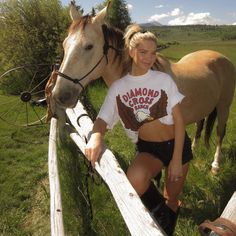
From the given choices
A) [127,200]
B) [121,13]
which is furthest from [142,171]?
[121,13]

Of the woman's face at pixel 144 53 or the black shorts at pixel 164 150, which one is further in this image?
the black shorts at pixel 164 150

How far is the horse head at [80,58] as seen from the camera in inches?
119

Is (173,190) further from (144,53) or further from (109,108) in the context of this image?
(144,53)

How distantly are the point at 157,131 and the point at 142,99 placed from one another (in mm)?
333

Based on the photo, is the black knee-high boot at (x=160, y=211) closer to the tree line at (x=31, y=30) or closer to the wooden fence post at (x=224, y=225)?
the wooden fence post at (x=224, y=225)

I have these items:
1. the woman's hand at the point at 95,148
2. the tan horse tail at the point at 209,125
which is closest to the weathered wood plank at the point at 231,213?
the woman's hand at the point at 95,148

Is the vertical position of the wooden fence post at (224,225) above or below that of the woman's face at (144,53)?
below

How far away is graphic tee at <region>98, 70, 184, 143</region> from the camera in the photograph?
262cm

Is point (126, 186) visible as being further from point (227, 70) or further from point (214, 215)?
point (227, 70)

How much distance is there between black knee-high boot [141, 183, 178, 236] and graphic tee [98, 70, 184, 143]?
61cm

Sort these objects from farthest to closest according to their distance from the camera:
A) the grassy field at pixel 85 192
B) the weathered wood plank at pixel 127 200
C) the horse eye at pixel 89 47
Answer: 1. the grassy field at pixel 85 192
2. the horse eye at pixel 89 47
3. the weathered wood plank at pixel 127 200

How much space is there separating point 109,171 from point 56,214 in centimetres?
85

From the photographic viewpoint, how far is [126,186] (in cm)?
207

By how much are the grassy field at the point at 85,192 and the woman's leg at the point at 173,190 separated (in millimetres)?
310
